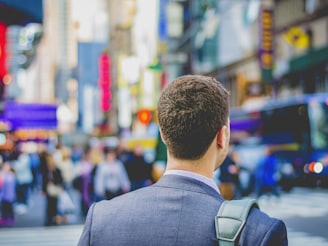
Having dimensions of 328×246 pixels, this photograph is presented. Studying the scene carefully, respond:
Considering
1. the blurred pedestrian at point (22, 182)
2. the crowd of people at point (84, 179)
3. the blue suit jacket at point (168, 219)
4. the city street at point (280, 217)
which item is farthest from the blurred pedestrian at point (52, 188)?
the blue suit jacket at point (168, 219)

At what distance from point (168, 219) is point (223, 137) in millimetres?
370

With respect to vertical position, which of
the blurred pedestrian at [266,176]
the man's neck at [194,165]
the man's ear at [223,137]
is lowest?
the blurred pedestrian at [266,176]

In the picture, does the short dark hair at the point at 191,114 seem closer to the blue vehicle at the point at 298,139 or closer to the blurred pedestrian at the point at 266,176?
the blurred pedestrian at the point at 266,176

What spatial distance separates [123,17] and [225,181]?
114 metres

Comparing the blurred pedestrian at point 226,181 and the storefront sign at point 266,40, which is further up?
the storefront sign at point 266,40

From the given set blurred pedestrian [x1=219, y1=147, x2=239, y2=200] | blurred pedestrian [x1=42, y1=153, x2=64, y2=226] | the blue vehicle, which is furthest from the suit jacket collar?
the blue vehicle

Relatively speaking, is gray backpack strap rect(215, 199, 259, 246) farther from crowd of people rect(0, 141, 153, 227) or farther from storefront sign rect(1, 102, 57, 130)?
storefront sign rect(1, 102, 57, 130)

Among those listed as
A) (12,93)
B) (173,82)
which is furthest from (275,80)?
(173,82)

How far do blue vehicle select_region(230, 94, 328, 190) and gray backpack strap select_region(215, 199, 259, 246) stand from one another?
20.4 meters

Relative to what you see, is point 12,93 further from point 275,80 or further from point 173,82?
point 173,82

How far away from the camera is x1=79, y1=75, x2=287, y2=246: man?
2.15m

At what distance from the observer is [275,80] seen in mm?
40625

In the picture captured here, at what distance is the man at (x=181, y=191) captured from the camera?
215 centimetres

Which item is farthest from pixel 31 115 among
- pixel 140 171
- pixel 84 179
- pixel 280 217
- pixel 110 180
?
pixel 280 217
